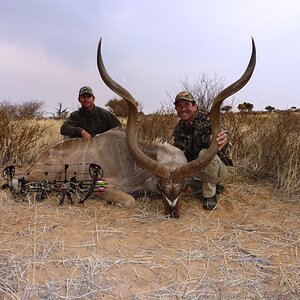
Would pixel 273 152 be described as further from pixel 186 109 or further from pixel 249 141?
pixel 186 109

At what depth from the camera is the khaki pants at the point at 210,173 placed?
418 centimetres

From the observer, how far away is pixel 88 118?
5930 millimetres

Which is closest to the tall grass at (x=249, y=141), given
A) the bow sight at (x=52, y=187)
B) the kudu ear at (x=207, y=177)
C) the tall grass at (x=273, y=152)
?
the tall grass at (x=273, y=152)

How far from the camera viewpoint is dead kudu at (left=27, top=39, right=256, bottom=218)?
3.80m

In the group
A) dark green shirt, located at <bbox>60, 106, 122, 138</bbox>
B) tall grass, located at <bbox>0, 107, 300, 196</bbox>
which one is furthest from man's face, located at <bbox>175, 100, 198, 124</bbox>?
dark green shirt, located at <bbox>60, 106, 122, 138</bbox>

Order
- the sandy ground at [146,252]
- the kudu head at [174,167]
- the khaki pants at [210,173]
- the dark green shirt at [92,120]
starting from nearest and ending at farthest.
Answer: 1. the sandy ground at [146,252]
2. the kudu head at [174,167]
3. the khaki pants at [210,173]
4. the dark green shirt at [92,120]

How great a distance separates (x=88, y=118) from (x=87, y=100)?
314 mm

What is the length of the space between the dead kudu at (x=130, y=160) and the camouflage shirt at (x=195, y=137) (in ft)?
0.78

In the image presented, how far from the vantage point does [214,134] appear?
3.91 metres

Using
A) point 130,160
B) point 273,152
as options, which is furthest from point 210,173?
point 273,152

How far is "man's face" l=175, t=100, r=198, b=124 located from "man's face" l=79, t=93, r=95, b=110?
1709 mm

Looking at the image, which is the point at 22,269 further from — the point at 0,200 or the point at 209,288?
the point at 0,200

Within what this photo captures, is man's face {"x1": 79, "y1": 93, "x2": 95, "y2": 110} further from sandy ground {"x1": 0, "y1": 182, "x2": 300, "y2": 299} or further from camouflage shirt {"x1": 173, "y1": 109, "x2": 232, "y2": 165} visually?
sandy ground {"x1": 0, "y1": 182, "x2": 300, "y2": 299}

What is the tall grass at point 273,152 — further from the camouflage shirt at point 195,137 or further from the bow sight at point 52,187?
the bow sight at point 52,187
